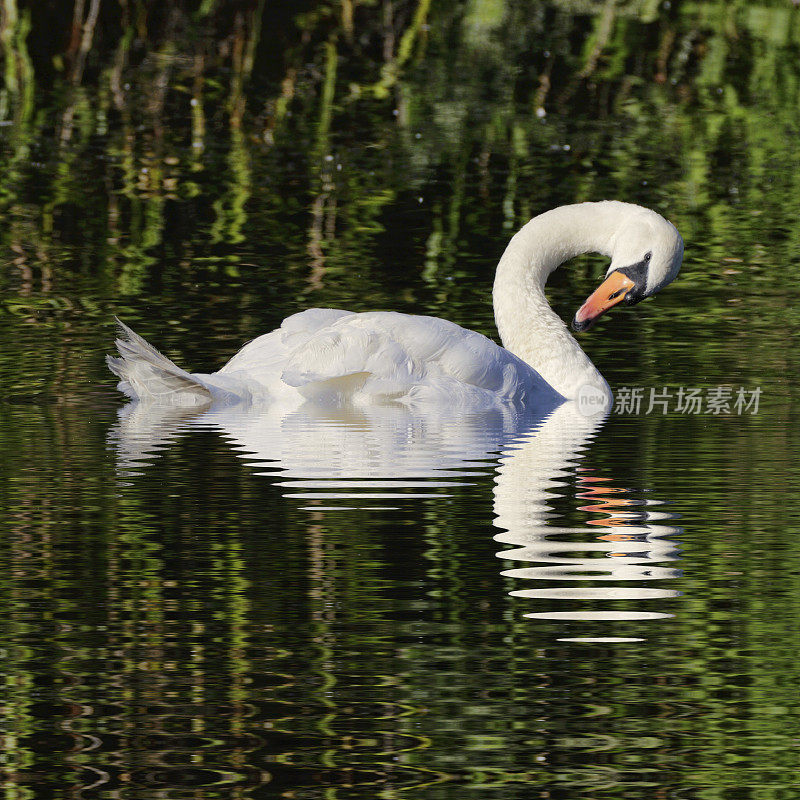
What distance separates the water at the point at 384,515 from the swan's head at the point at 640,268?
40 centimetres

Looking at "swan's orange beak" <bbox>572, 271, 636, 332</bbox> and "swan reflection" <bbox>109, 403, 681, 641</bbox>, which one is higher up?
"swan's orange beak" <bbox>572, 271, 636, 332</bbox>

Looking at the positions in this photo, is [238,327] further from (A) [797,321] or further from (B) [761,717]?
(B) [761,717]

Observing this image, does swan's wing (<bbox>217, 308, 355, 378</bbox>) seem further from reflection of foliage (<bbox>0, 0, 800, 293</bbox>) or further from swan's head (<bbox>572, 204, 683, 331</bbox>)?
reflection of foliage (<bbox>0, 0, 800, 293</bbox>)

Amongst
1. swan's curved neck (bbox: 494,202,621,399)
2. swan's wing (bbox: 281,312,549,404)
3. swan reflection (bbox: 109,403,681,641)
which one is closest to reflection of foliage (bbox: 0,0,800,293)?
swan's curved neck (bbox: 494,202,621,399)

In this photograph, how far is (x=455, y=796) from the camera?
14.3 feet

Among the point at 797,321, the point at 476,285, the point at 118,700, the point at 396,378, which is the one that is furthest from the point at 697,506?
the point at 476,285

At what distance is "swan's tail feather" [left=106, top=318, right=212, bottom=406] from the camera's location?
8852 millimetres

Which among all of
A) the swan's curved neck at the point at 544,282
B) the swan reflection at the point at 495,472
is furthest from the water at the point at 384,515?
the swan's curved neck at the point at 544,282

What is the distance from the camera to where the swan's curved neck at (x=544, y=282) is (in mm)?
10086

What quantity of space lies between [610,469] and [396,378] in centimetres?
153

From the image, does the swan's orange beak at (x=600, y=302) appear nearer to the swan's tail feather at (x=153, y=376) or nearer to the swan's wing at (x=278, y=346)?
the swan's wing at (x=278, y=346)

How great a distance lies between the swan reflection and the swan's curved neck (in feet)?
2.07

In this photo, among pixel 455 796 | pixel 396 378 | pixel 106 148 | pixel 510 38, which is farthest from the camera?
A: pixel 510 38

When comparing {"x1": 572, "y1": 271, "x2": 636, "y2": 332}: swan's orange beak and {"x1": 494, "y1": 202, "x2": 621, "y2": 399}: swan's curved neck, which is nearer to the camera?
{"x1": 494, "y1": 202, "x2": 621, "y2": 399}: swan's curved neck
